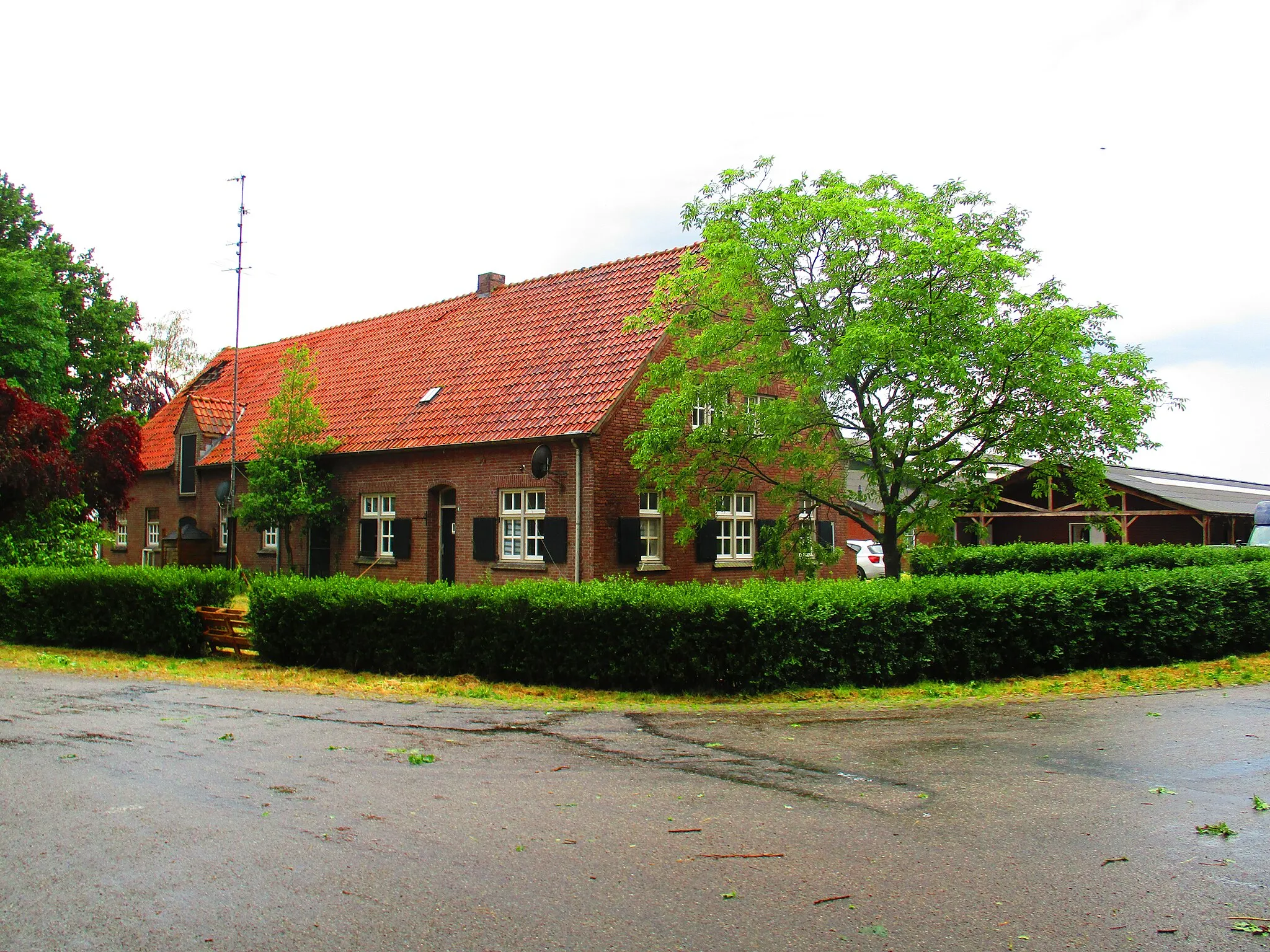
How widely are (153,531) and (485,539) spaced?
16.9 meters

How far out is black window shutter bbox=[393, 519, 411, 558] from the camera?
2383cm

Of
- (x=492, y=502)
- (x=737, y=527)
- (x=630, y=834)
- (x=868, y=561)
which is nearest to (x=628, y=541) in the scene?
(x=492, y=502)

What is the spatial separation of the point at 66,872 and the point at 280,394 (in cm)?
2160

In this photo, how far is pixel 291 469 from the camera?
2505 centimetres

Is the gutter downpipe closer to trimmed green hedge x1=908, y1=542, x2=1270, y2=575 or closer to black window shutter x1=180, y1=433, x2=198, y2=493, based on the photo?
trimmed green hedge x1=908, y1=542, x2=1270, y2=575

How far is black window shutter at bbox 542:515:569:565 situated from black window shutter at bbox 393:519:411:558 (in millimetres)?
4655

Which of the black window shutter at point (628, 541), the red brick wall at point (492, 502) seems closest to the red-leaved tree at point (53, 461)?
the red brick wall at point (492, 502)

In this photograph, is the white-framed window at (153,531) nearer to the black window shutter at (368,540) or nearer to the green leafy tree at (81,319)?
the green leafy tree at (81,319)

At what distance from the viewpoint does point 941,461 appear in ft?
50.8

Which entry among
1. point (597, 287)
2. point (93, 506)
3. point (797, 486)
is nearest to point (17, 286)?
point (93, 506)

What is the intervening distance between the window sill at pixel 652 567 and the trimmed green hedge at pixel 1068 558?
17.7 ft

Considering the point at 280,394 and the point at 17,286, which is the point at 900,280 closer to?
the point at 280,394

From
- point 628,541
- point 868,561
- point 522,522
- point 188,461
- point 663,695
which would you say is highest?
point 188,461

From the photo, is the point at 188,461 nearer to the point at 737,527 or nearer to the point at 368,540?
the point at 368,540
